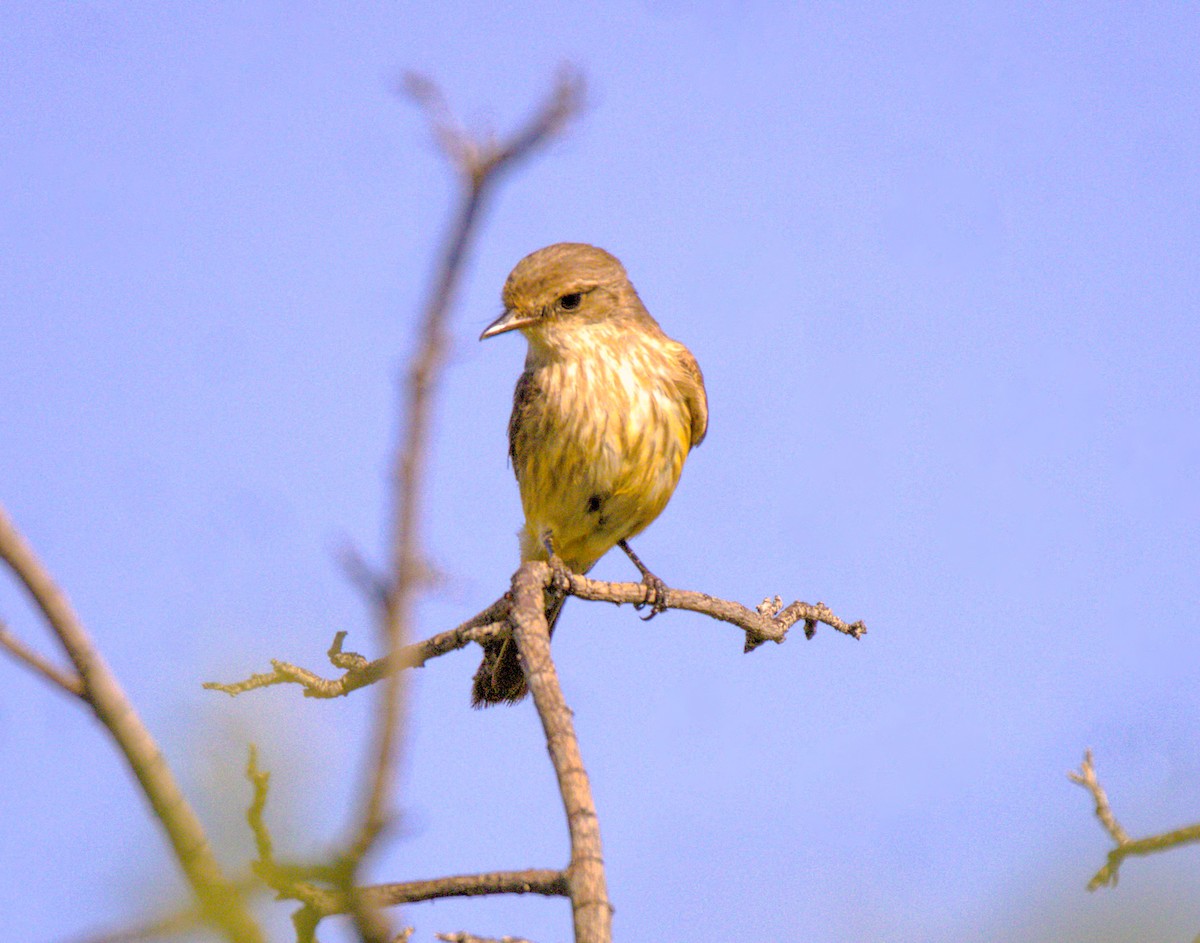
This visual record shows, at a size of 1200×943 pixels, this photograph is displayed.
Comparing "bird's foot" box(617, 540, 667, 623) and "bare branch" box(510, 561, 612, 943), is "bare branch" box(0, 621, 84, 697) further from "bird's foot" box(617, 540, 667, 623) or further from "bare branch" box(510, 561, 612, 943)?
A: "bird's foot" box(617, 540, 667, 623)

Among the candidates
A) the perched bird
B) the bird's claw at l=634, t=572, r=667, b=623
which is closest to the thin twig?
the bird's claw at l=634, t=572, r=667, b=623

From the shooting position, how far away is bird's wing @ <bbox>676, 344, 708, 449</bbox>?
23.3 feet

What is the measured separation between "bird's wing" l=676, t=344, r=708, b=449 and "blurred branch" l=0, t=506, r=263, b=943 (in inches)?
221

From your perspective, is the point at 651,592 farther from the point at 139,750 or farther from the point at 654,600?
the point at 139,750

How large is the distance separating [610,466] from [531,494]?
51 cm

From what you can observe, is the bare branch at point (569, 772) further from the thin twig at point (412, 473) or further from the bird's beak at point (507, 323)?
the bird's beak at point (507, 323)

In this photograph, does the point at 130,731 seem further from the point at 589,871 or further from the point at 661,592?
the point at 661,592

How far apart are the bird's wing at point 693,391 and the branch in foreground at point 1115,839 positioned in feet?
13.0

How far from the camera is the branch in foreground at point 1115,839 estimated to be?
2715mm

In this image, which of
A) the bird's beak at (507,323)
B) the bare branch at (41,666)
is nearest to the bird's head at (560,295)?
the bird's beak at (507,323)

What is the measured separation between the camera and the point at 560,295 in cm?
682

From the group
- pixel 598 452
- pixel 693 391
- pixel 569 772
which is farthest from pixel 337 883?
Result: pixel 693 391

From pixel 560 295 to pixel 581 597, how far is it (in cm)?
209

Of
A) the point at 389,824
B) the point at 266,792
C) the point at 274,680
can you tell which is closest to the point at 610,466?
the point at 274,680
